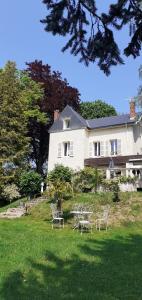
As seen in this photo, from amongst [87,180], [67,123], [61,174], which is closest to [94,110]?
[67,123]

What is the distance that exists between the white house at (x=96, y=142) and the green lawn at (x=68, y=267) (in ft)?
70.7

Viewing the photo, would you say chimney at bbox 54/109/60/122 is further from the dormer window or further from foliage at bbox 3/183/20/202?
foliage at bbox 3/183/20/202

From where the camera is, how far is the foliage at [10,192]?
33688mm

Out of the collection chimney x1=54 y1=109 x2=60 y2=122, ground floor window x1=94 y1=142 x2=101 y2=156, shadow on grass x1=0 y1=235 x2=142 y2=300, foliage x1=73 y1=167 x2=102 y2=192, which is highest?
chimney x1=54 y1=109 x2=60 y2=122

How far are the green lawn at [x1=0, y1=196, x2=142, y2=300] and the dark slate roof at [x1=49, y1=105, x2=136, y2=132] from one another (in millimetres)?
24435

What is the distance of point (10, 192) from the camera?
3369 cm

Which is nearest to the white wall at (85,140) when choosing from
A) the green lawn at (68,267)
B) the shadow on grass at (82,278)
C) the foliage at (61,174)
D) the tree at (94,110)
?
the foliage at (61,174)

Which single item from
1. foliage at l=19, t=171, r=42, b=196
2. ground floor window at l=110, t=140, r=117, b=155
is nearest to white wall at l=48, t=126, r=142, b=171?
ground floor window at l=110, t=140, r=117, b=155

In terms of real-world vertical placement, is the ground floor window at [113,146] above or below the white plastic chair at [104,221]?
above

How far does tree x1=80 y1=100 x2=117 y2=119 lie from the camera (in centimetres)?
5416

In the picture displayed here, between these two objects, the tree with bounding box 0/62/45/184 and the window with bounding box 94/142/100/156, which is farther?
the window with bounding box 94/142/100/156

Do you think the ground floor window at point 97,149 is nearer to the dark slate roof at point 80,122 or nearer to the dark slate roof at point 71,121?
the dark slate roof at point 80,122

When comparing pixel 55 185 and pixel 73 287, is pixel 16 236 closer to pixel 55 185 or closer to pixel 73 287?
pixel 73 287

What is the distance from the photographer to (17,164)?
120 ft
